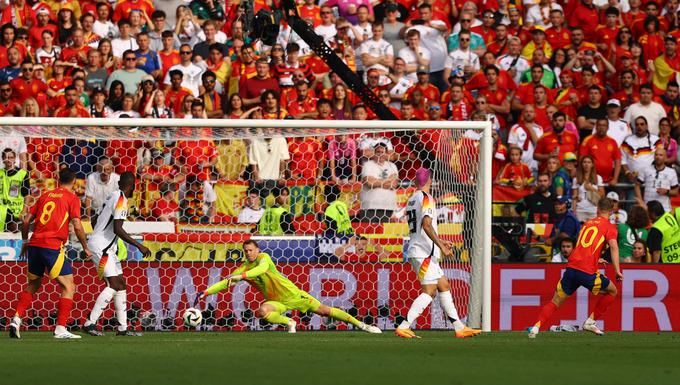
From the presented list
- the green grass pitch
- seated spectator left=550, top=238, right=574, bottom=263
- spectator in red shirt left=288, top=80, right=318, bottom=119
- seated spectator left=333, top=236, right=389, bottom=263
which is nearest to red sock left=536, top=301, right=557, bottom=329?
the green grass pitch

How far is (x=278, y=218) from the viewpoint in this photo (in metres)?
16.8

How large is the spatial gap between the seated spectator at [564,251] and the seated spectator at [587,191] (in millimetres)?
1710

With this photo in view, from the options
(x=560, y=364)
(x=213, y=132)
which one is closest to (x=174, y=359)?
(x=560, y=364)

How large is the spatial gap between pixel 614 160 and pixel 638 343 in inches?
281

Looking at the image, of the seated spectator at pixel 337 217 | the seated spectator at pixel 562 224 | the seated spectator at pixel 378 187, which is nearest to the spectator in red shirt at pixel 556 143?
the seated spectator at pixel 562 224

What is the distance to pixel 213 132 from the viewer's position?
56.2 feet

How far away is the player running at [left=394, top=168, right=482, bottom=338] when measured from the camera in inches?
564

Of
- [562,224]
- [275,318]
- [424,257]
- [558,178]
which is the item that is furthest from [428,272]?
[558,178]

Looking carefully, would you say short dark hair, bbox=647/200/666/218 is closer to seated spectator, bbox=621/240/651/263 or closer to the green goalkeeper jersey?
seated spectator, bbox=621/240/651/263

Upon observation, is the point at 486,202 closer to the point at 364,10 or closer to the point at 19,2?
the point at 364,10

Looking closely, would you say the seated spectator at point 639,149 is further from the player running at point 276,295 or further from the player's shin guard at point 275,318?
the player's shin guard at point 275,318

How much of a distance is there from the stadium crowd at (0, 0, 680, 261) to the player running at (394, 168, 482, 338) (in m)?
2.06

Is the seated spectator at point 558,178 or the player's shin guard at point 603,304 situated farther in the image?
the seated spectator at point 558,178

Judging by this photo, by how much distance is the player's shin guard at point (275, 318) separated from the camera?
605 inches
